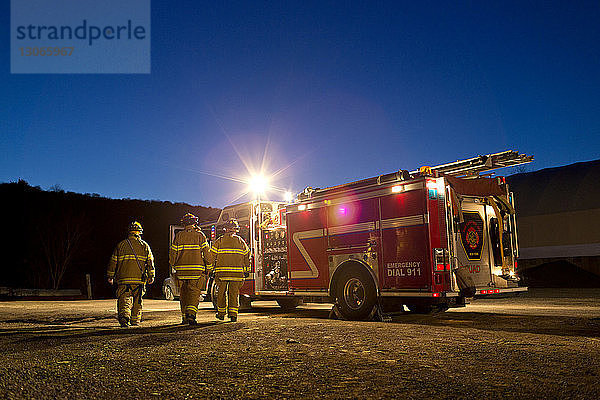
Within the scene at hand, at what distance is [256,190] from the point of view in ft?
45.1

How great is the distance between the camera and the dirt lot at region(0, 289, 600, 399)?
14.4ft

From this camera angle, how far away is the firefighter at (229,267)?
A: 10172 millimetres

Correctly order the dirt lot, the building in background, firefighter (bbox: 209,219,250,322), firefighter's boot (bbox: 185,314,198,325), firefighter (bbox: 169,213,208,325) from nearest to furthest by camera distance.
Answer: the dirt lot, firefighter's boot (bbox: 185,314,198,325), firefighter (bbox: 169,213,208,325), firefighter (bbox: 209,219,250,322), the building in background

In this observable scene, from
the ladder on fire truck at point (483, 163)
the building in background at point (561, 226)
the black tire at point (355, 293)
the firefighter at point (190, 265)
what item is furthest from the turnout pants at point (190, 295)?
the building in background at point (561, 226)

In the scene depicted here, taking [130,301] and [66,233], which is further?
[66,233]

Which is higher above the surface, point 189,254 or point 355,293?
point 189,254

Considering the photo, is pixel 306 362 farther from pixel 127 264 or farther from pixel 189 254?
pixel 127 264

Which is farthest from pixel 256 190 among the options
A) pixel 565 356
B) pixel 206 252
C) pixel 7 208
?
pixel 7 208

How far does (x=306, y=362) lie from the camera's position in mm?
5520

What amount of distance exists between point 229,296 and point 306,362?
4805mm

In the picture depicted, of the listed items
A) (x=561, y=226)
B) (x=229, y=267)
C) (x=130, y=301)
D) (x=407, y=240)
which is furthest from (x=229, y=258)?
(x=561, y=226)

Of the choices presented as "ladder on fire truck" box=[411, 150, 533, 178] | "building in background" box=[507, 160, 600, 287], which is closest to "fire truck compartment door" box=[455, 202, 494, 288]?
"ladder on fire truck" box=[411, 150, 533, 178]

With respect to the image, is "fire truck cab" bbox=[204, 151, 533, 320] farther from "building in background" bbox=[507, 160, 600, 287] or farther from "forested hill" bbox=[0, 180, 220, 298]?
"forested hill" bbox=[0, 180, 220, 298]

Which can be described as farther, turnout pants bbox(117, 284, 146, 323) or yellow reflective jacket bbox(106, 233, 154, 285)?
yellow reflective jacket bbox(106, 233, 154, 285)
